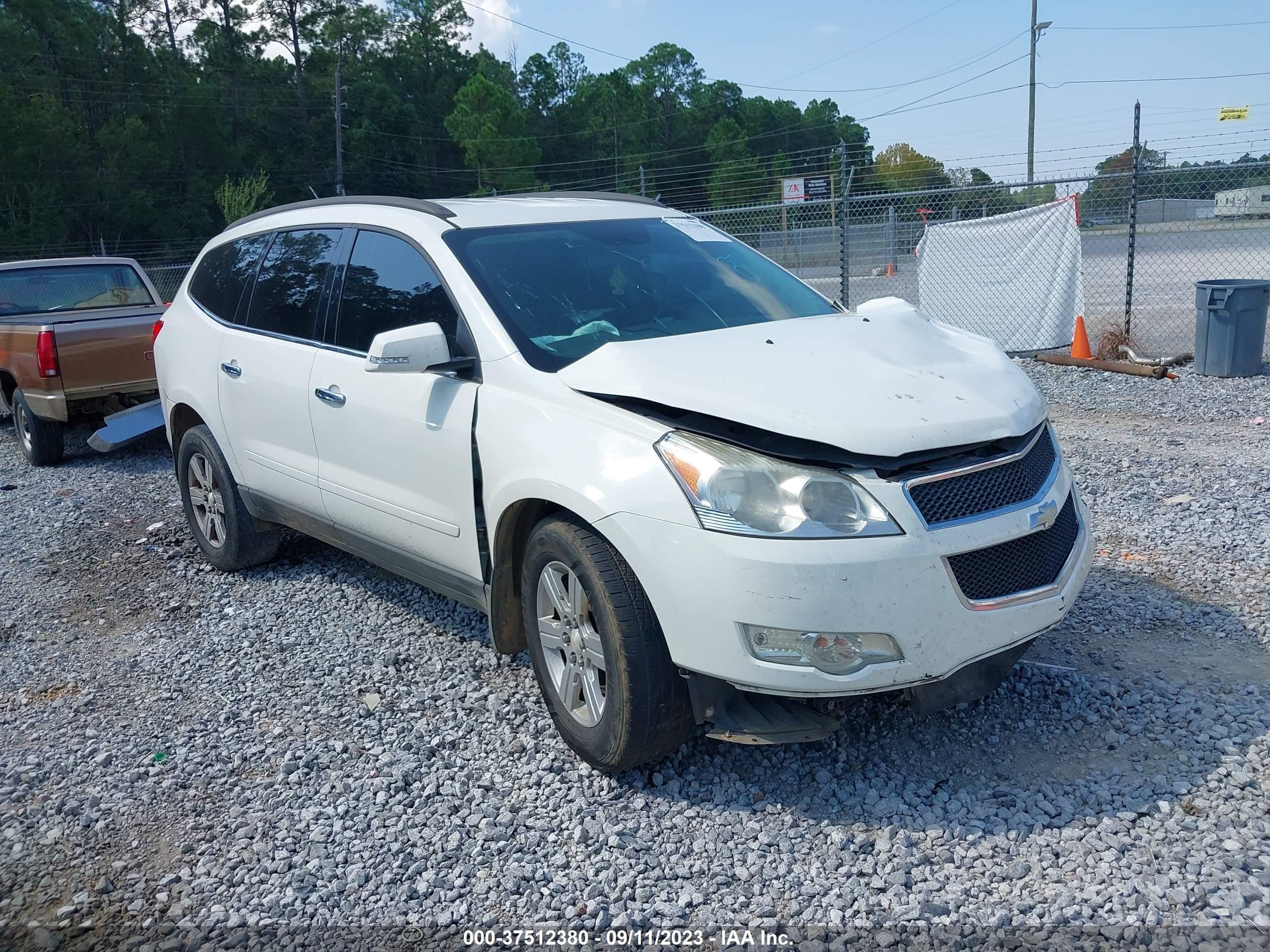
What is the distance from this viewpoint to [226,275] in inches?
222

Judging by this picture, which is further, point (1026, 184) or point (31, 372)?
point (1026, 184)

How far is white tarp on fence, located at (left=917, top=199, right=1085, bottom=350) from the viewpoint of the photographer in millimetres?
11625

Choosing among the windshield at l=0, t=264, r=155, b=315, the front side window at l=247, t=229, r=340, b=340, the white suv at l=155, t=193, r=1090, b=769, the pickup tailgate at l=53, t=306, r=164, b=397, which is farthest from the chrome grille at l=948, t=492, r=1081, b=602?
the windshield at l=0, t=264, r=155, b=315

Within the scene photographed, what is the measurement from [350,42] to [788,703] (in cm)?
7378

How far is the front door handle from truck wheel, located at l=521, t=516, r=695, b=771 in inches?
50.4

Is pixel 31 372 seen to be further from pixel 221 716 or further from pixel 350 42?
pixel 350 42

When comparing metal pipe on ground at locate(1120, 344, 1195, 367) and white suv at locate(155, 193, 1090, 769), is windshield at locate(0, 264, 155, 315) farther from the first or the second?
metal pipe on ground at locate(1120, 344, 1195, 367)

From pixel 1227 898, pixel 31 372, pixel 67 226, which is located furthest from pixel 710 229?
pixel 67 226

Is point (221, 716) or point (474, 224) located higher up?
point (474, 224)

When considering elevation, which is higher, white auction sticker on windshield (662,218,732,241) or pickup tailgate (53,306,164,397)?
white auction sticker on windshield (662,218,732,241)

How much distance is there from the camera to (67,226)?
146ft

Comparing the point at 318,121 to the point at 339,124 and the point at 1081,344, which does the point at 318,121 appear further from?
the point at 1081,344

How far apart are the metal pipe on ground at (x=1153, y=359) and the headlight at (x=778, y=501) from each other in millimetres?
8432

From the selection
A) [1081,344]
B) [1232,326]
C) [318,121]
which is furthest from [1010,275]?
[318,121]
